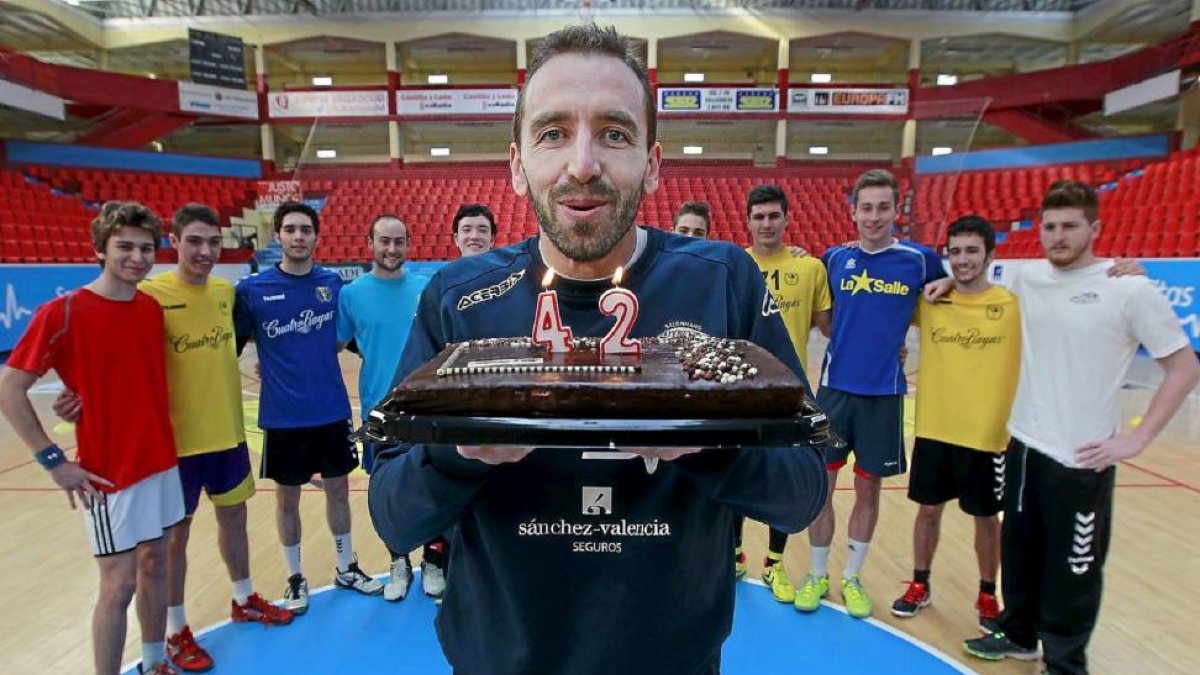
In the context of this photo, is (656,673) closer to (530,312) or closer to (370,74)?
A: (530,312)

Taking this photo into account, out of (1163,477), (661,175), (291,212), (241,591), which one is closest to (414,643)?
(241,591)

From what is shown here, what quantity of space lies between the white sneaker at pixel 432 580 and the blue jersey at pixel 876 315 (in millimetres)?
2578

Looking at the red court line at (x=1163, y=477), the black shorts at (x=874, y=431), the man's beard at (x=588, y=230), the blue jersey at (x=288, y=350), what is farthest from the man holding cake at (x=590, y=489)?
the red court line at (x=1163, y=477)

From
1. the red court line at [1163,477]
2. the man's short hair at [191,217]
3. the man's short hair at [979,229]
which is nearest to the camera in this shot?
the man's short hair at [191,217]

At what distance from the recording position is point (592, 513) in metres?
1.12

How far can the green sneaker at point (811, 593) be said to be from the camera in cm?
364

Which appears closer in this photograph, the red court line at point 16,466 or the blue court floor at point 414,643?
the blue court floor at point 414,643

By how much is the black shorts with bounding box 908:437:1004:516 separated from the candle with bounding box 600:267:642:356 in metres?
3.05

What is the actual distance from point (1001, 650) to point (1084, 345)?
156 cm

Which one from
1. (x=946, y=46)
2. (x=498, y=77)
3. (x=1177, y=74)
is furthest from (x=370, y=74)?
(x=1177, y=74)

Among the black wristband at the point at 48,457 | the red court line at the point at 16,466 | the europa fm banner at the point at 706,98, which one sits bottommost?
the red court line at the point at 16,466

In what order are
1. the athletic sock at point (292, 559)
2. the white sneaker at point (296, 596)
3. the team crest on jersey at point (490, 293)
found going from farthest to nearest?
the athletic sock at point (292, 559)
the white sneaker at point (296, 596)
the team crest on jersey at point (490, 293)

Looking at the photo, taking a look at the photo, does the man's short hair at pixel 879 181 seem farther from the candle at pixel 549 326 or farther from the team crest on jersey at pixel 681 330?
the candle at pixel 549 326

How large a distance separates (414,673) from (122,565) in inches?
52.6
